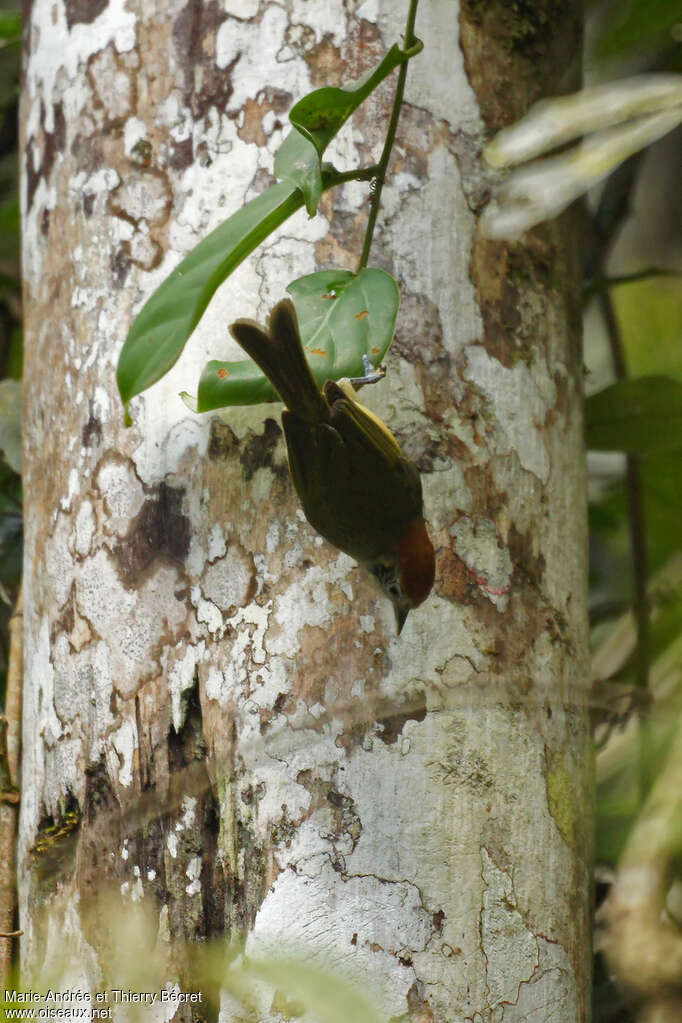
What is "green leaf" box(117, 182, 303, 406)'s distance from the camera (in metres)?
1.50

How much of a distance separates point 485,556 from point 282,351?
1.66 ft

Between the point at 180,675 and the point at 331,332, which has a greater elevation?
the point at 331,332

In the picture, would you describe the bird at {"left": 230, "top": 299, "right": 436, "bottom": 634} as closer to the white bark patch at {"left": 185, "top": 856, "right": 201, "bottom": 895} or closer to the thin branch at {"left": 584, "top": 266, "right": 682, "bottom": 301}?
the white bark patch at {"left": 185, "top": 856, "right": 201, "bottom": 895}

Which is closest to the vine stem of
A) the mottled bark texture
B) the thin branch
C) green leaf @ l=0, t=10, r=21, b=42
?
the mottled bark texture

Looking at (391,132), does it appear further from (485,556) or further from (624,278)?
(624,278)

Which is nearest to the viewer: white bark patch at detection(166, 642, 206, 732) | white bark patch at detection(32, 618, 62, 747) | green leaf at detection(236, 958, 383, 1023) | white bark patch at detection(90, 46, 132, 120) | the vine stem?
green leaf at detection(236, 958, 383, 1023)

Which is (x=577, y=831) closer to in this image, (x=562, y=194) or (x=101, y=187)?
(x=562, y=194)

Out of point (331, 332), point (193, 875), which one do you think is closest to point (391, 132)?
point (331, 332)

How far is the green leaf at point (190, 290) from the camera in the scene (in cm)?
150

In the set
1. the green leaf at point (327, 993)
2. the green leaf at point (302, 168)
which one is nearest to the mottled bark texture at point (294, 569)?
the green leaf at point (302, 168)

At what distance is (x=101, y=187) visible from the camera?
204 centimetres

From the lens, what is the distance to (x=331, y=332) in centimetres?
164

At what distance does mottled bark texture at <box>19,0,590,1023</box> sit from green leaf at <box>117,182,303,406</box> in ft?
1.06

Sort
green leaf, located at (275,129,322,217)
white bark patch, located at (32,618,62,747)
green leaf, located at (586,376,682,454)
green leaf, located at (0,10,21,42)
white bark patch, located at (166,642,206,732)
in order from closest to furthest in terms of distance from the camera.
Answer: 1. green leaf, located at (275,129,322,217)
2. white bark patch, located at (166,642,206,732)
3. white bark patch, located at (32,618,62,747)
4. green leaf, located at (586,376,682,454)
5. green leaf, located at (0,10,21,42)
